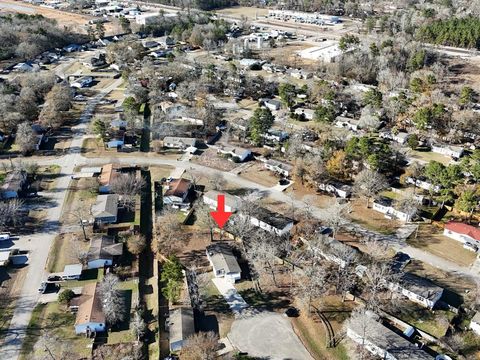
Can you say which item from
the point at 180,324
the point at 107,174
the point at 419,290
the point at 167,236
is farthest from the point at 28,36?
the point at 419,290

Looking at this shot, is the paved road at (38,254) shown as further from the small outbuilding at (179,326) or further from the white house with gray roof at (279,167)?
the white house with gray roof at (279,167)

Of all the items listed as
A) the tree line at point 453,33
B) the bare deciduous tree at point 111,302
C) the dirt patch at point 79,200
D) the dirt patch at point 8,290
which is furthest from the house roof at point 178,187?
the tree line at point 453,33

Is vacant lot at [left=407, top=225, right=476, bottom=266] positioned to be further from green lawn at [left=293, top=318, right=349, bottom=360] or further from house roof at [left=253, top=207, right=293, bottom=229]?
green lawn at [left=293, top=318, right=349, bottom=360]

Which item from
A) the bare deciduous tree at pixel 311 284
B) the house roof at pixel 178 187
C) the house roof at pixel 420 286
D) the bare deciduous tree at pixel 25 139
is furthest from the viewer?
the bare deciduous tree at pixel 25 139

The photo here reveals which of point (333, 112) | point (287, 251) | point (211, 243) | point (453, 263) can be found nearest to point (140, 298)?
point (211, 243)

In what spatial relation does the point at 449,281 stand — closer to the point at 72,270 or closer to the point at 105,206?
the point at 72,270

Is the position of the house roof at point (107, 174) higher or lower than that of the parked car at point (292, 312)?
higher
